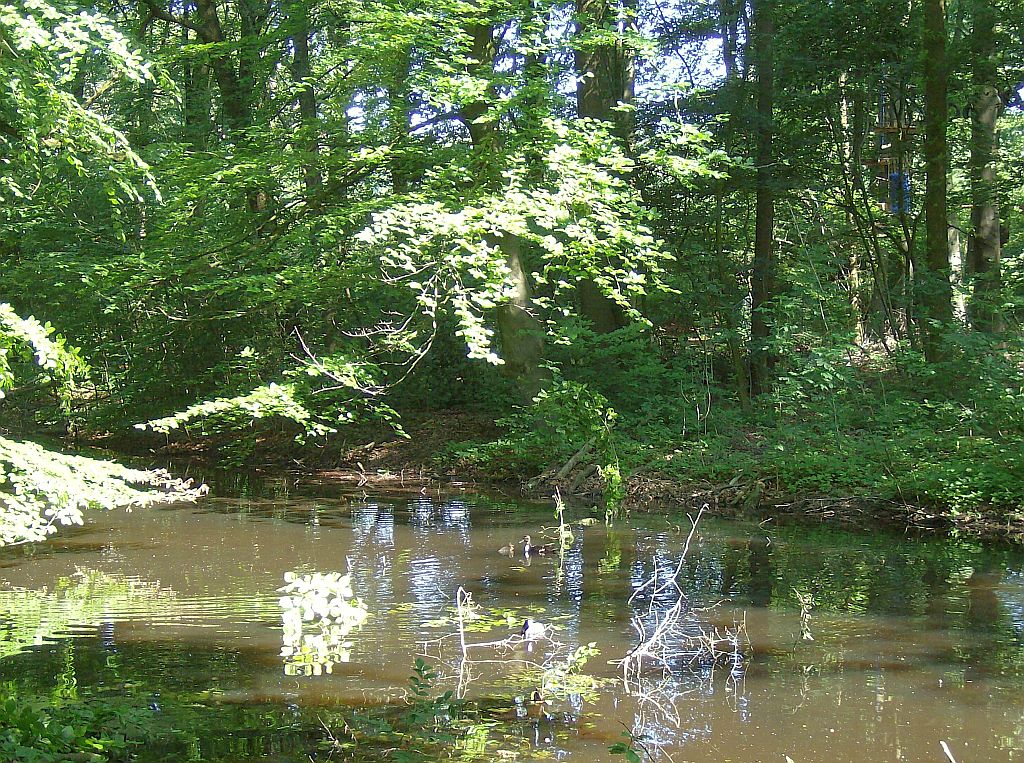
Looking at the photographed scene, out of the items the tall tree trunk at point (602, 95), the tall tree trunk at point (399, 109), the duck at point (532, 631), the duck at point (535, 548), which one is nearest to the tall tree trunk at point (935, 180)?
the tall tree trunk at point (602, 95)

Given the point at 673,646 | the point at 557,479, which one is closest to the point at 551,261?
the point at 557,479

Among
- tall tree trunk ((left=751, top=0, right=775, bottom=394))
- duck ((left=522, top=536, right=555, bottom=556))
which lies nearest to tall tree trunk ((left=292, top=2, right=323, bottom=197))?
duck ((left=522, top=536, right=555, bottom=556))

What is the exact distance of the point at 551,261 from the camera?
1548 cm

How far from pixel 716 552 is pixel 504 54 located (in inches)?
445

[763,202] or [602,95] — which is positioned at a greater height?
[602,95]

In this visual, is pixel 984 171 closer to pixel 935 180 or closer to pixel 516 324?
pixel 935 180

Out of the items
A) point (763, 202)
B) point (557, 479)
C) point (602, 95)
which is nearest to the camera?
point (557, 479)

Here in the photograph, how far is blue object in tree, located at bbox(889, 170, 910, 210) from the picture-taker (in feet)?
58.8

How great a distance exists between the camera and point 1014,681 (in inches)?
244

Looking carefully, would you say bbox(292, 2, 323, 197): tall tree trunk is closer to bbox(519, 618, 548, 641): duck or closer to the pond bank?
the pond bank

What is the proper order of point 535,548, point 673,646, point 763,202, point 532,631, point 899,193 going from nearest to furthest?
point 532,631
point 673,646
point 535,548
point 763,202
point 899,193

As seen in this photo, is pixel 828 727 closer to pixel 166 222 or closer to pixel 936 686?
pixel 936 686

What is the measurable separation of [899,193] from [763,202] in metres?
2.43

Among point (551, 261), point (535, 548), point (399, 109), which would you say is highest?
point (399, 109)
